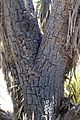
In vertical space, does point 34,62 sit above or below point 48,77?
above

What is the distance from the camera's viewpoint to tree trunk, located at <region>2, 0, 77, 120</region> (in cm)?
252

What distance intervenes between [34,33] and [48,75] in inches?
14.6

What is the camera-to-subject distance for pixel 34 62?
2576 millimetres

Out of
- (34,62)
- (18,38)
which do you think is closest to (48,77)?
(34,62)

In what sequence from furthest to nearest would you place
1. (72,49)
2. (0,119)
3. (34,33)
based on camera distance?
(0,119) < (34,33) < (72,49)

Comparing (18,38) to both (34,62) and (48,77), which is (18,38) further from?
(48,77)

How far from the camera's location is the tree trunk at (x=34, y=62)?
99.3 inches

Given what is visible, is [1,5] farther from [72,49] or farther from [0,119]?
[0,119]

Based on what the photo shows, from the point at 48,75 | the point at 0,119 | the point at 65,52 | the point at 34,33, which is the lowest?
the point at 0,119

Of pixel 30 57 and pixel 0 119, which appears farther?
pixel 0 119

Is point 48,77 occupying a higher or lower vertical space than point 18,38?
lower

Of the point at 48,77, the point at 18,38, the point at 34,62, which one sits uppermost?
the point at 18,38

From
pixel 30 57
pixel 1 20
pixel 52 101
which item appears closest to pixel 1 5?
pixel 1 20

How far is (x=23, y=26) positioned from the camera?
2.58 meters
